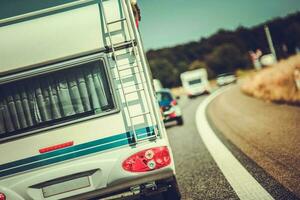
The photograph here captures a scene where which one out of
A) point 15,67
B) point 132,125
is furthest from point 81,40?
point 132,125

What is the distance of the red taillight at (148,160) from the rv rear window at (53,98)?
77 centimetres

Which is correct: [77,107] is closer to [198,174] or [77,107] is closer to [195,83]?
[198,174]

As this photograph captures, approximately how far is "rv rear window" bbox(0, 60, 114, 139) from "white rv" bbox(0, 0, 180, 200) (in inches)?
0.5

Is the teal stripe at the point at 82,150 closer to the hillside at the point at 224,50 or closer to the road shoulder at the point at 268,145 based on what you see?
the road shoulder at the point at 268,145

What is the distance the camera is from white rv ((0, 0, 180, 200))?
4348 mm

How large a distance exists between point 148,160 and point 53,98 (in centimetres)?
152

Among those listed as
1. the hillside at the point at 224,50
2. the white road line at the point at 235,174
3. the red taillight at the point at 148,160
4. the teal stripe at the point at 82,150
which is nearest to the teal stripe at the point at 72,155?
the teal stripe at the point at 82,150

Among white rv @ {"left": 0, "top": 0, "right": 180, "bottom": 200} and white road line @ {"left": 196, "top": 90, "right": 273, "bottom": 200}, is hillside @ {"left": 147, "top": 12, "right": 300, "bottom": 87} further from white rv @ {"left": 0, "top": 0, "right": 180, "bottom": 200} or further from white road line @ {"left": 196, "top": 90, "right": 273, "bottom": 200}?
white rv @ {"left": 0, "top": 0, "right": 180, "bottom": 200}

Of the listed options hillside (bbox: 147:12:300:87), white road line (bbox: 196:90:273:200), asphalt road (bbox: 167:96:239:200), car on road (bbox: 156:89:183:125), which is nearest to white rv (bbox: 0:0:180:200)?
asphalt road (bbox: 167:96:239:200)

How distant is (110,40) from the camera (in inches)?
172

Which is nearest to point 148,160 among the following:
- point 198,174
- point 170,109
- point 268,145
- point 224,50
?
point 198,174

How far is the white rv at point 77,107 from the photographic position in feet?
14.3

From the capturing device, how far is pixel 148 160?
4328 mm

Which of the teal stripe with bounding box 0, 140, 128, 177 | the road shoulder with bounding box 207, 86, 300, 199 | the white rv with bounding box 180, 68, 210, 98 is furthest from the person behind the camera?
the white rv with bounding box 180, 68, 210, 98
